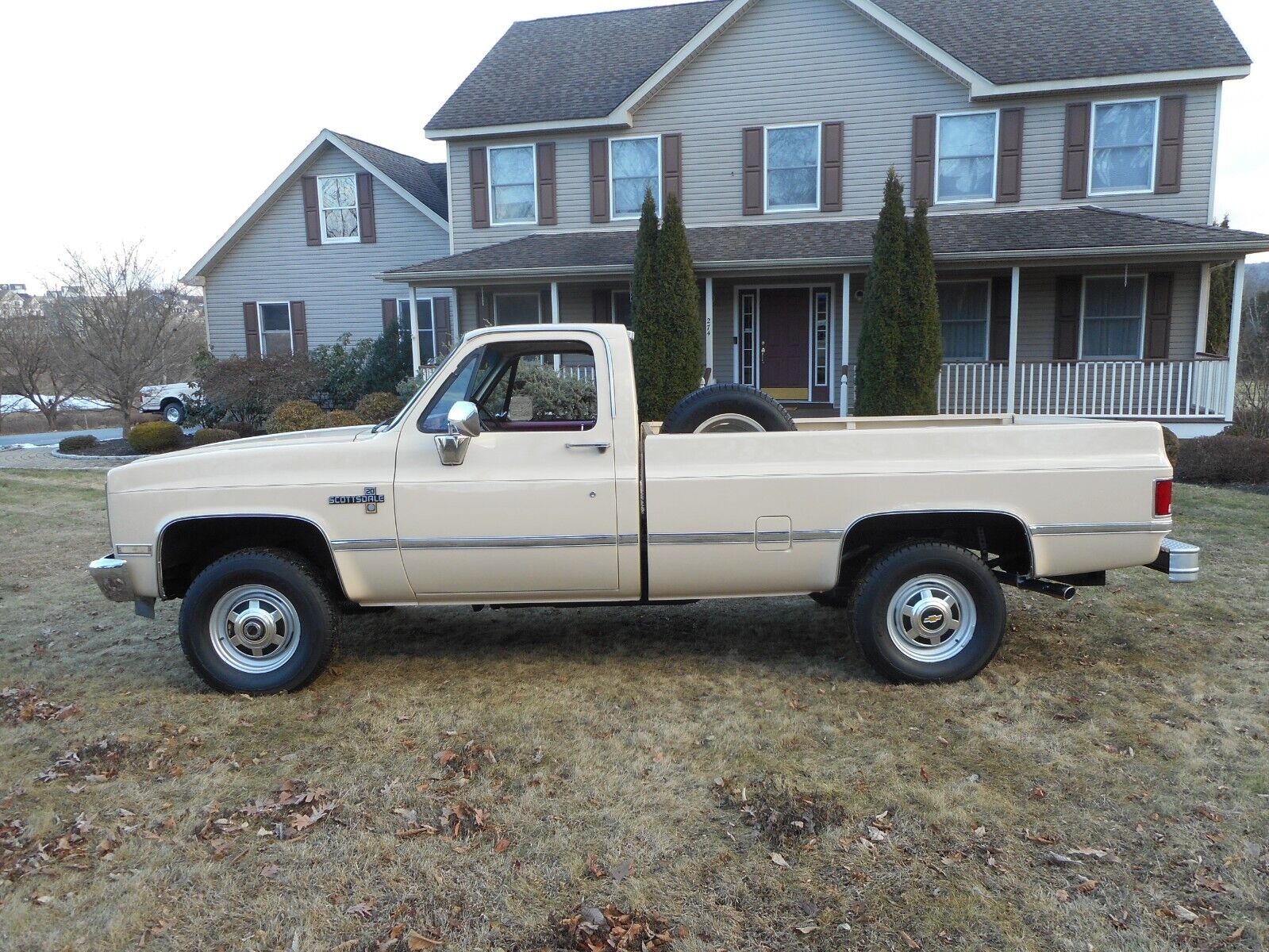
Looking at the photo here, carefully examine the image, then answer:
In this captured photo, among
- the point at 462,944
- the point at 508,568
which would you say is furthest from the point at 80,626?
the point at 462,944

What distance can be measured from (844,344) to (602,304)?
5.27 metres

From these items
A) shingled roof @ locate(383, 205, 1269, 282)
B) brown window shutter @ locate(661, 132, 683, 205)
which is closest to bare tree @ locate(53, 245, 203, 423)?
shingled roof @ locate(383, 205, 1269, 282)

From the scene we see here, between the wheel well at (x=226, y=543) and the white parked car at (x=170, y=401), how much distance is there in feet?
61.9

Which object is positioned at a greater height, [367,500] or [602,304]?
[602,304]

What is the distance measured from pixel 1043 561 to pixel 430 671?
362 centimetres

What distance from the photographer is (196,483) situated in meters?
4.82

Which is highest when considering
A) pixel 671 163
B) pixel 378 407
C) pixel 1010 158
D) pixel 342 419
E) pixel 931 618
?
pixel 671 163

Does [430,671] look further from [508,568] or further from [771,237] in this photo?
[771,237]

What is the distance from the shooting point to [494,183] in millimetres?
19203

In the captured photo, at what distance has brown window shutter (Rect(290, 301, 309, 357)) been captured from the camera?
22.6 m

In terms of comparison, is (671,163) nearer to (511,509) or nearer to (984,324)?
(984,324)

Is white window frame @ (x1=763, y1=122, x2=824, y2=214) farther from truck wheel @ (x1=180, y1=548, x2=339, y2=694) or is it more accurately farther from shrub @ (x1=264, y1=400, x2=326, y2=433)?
truck wheel @ (x1=180, y1=548, x2=339, y2=694)

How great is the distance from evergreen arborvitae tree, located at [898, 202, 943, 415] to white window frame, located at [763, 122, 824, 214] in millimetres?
3399

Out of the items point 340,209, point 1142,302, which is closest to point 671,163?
point 340,209
